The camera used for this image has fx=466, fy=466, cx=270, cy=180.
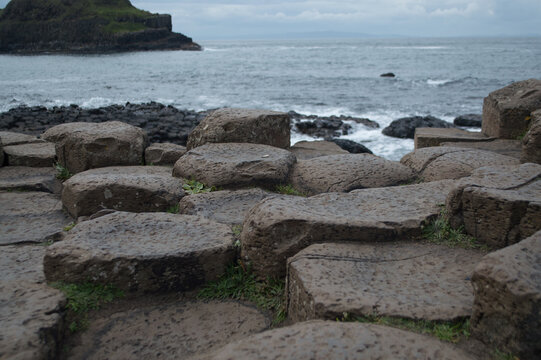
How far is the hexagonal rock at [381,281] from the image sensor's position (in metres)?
2.62

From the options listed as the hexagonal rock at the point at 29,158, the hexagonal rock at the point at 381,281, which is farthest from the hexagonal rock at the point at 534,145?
the hexagonal rock at the point at 29,158

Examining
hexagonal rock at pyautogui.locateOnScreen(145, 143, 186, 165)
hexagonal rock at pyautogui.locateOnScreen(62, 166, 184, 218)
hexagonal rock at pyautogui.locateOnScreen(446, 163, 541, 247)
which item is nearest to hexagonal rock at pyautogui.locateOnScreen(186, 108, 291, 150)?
hexagonal rock at pyautogui.locateOnScreen(145, 143, 186, 165)

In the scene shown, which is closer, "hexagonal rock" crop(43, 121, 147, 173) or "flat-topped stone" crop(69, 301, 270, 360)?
"flat-topped stone" crop(69, 301, 270, 360)

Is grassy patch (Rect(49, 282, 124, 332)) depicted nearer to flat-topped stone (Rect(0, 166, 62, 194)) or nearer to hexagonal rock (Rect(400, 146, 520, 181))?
flat-topped stone (Rect(0, 166, 62, 194))

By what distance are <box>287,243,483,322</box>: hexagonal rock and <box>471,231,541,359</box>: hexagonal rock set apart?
8.5 inches

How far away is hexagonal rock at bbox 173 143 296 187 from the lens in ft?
16.9

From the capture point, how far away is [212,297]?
3.37m

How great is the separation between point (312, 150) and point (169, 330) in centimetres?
496

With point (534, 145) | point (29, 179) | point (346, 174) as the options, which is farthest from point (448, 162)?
point (29, 179)

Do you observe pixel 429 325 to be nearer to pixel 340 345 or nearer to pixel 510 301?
pixel 510 301

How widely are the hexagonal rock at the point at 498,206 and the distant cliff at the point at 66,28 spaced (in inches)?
3201

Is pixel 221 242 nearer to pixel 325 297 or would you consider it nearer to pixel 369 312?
pixel 325 297

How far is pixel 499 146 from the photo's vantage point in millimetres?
6879

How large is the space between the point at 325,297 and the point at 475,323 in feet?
2.62
